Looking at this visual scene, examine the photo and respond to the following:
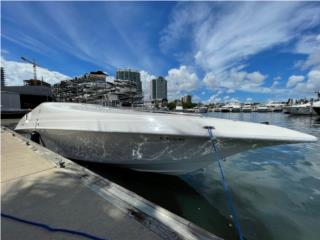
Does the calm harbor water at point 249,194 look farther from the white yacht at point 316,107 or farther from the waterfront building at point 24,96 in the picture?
the white yacht at point 316,107

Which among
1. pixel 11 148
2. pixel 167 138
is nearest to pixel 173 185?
pixel 167 138

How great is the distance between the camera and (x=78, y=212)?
8.17 feet

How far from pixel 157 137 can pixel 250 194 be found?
95.6 inches

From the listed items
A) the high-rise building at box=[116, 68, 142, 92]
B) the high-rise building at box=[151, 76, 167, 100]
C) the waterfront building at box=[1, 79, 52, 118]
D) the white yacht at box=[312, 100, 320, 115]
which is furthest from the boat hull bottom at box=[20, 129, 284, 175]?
the high-rise building at box=[151, 76, 167, 100]

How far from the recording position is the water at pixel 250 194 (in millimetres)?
3443

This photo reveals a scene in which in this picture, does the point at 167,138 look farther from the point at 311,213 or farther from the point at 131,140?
the point at 311,213

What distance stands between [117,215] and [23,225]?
99 cm

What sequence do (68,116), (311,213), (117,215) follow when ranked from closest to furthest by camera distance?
(117,215), (311,213), (68,116)

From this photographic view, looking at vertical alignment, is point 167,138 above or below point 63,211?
above

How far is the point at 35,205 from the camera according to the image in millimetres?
2693

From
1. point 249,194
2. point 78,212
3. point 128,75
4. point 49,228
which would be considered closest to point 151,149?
point 78,212

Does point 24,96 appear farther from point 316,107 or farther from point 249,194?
point 316,107

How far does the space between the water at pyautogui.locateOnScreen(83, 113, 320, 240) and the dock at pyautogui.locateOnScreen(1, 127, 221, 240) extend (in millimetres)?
1528

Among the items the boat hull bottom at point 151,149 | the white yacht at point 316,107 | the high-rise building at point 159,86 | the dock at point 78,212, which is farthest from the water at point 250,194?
the high-rise building at point 159,86
